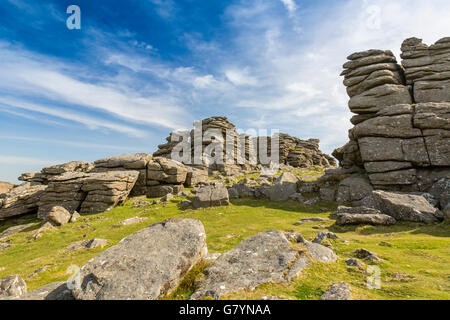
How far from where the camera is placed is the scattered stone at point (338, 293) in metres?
5.93

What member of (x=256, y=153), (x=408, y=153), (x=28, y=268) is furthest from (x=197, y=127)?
(x=28, y=268)

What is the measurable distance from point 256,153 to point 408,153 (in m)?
71.7

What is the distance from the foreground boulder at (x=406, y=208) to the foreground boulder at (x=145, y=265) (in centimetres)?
1939

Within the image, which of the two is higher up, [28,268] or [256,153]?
[256,153]

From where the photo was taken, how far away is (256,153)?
9919 cm

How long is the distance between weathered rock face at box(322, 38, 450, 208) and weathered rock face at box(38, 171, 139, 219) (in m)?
37.6

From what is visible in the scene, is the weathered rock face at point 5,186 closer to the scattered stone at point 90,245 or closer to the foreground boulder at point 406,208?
the scattered stone at point 90,245

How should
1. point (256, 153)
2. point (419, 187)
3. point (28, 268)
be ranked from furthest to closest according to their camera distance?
point (256, 153) → point (419, 187) → point (28, 268)

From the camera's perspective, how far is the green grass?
6.79m

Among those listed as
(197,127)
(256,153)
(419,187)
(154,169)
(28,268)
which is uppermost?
(197,127)

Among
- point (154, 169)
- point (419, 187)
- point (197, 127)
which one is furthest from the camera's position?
point (197, 127)

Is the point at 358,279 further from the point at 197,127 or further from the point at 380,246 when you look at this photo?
the point at 197,127

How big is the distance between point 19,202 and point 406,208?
162ft

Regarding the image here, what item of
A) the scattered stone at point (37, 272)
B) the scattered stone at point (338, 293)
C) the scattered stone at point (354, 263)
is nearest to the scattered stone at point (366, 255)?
the scattered stone at point (354, 263)
